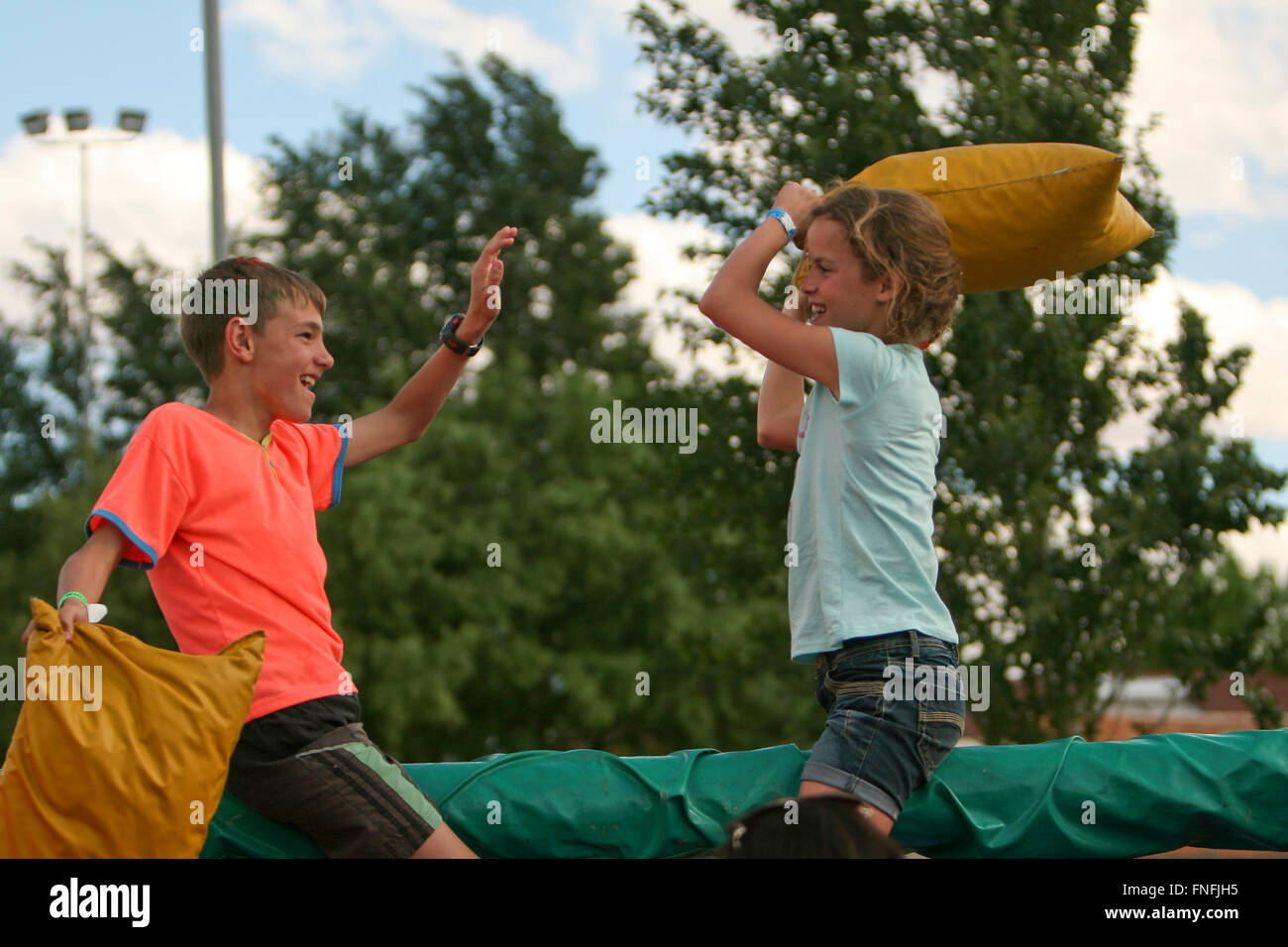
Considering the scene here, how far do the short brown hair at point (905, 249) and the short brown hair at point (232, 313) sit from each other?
1242 mm

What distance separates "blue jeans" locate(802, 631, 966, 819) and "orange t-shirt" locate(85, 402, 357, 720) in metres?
1.06

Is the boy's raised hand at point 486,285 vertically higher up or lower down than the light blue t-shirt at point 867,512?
higher up

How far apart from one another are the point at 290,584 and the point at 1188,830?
203 centimetres

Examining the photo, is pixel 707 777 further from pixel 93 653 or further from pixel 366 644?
pixel 366 644

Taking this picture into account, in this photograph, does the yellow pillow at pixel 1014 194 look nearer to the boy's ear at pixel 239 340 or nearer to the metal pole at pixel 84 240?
the boy's ear at pixel 239 340

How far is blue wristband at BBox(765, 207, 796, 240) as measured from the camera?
2.92 meters

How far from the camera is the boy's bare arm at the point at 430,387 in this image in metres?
3.32

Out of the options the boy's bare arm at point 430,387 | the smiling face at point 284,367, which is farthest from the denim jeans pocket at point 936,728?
the smiling face at point 284,367

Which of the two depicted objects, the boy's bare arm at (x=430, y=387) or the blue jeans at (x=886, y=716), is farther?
the boy's bare arm at (x=430, y=387)

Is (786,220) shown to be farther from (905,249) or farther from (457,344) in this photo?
(457,344)

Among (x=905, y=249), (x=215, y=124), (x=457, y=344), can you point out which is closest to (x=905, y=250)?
(x=905, y=249)

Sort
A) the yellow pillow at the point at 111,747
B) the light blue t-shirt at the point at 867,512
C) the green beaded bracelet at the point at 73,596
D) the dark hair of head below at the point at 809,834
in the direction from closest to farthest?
the dark hair of head below at the point at 809,834 < the yellow pillow at the point at 111,747 < the green beaded bracelet at the point at 73,596 < the light blue t-shirt at the point at 867,512

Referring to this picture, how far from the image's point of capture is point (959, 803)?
2.87 metres

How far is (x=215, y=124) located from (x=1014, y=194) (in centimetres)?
527
